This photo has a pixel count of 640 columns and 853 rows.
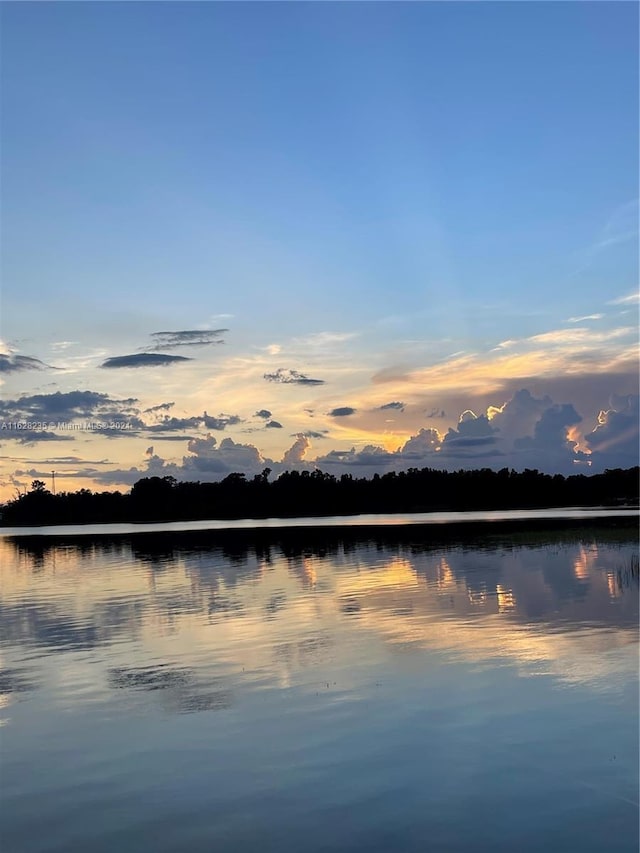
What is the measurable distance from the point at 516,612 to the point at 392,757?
2150cm

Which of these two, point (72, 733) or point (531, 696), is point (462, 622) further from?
point (72, 733)

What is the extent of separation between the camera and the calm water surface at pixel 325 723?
49.1 feet

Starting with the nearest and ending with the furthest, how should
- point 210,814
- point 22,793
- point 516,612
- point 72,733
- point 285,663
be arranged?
point 210,814 → point 22,793 → point 72,733 → point 285,663 → point 516,612

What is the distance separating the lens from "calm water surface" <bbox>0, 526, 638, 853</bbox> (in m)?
15.0

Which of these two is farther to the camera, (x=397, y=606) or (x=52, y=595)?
(x=52, y=595)

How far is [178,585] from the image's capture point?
55219mm

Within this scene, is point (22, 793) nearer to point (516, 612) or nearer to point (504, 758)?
point (504, 758)

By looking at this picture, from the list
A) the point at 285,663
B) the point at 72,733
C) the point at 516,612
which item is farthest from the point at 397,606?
the point at 72,733

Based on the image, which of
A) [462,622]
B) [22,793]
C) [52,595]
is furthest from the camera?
[52,595]

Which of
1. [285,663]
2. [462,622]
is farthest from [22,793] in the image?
[462,622]

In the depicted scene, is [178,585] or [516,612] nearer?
[516,612]

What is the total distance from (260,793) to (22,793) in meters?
5.11

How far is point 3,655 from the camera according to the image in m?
32.2

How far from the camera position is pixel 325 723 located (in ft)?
68.8
